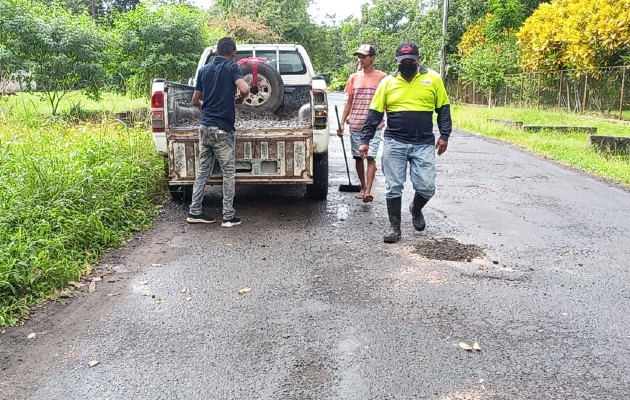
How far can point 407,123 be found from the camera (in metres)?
5.84

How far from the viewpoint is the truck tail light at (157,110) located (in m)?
6.80

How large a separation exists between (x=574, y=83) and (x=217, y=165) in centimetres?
2124

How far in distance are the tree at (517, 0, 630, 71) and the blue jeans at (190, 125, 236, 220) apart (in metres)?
17.9

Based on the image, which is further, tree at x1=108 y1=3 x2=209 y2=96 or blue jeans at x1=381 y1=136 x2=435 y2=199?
tree at x1=108 y1=3 x2=209 y2=96

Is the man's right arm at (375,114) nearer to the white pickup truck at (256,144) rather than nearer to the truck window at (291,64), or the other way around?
the white pickup truck at (256,144)

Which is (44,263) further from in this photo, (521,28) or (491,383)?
(521,28)

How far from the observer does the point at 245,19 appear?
3108cm

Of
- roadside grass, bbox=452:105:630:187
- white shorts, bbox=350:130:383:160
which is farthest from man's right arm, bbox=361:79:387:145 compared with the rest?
roadside grass, bbox=452:105:630:187

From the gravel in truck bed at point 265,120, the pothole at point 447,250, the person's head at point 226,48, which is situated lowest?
the pothole at point 447,250

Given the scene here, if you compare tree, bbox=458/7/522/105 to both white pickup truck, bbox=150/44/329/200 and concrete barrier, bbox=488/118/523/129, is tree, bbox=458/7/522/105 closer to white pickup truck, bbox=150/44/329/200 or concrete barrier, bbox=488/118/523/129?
concrete barrier, bbox=488/118/523/129

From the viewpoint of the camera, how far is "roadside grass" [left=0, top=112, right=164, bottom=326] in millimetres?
4574

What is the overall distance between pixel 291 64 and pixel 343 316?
595cm

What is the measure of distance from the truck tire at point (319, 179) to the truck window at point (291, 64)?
89.4 inches

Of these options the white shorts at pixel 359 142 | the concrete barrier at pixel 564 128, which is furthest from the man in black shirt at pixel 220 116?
the concrete barrier at pixel 564 128
